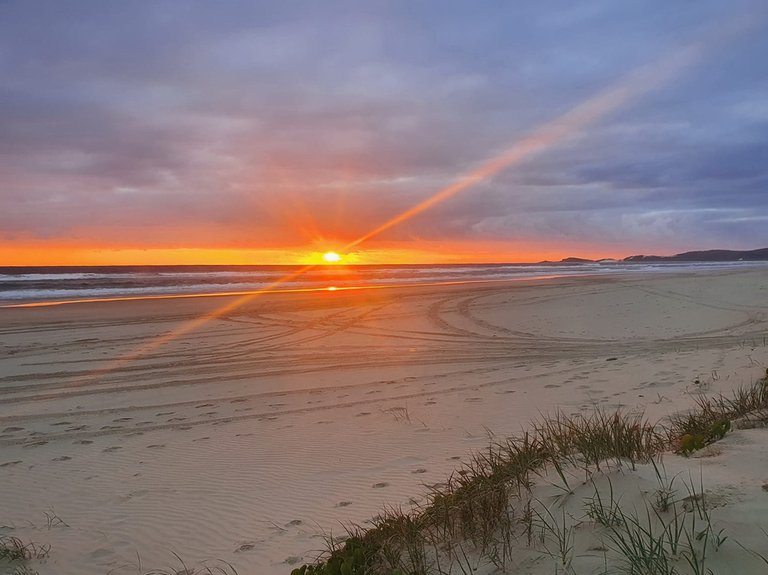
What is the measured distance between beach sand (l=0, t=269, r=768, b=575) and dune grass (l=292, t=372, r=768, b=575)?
0.24 metres

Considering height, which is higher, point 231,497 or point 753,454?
point 753,454

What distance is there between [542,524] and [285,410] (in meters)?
5.23

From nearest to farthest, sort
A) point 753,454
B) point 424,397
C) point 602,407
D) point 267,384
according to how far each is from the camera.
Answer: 1. point 753,454
2. point 602,407
3. point 424,397
4. point 267,384

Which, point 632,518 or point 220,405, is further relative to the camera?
Result: point 220,405

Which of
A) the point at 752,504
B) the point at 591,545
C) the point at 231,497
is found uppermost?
the point at 752,504

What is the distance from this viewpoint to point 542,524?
102 inches

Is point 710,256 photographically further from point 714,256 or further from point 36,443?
point 36,443

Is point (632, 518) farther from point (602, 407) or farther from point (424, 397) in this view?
point (424, 397)

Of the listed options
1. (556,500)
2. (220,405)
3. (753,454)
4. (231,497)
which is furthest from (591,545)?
(220,405)

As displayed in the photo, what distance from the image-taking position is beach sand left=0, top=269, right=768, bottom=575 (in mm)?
3904

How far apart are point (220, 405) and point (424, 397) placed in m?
2.94

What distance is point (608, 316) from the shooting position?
1616 centimetres

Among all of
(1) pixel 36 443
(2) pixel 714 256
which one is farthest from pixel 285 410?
(2) pixel 714 256

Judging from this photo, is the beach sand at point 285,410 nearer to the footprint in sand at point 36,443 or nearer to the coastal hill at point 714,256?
the footprint in sand at point 36,443
